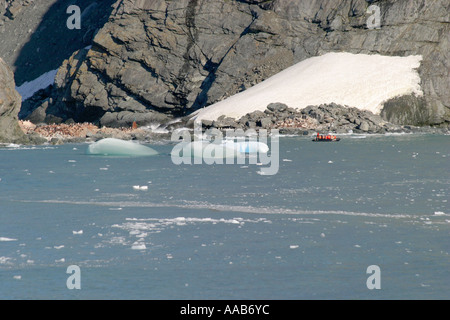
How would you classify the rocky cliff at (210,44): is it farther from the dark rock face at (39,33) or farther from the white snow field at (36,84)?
the dark rock face at (39,33)

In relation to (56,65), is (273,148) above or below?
below

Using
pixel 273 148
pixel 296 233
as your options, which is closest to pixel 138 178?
pixel 296 233

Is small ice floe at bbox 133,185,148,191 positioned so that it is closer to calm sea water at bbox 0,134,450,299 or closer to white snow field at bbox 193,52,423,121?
calm sea water at bbox 0,134,450,299

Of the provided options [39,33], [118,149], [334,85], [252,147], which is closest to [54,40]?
[39,33]

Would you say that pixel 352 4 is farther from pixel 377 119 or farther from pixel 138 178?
pixel 138 178

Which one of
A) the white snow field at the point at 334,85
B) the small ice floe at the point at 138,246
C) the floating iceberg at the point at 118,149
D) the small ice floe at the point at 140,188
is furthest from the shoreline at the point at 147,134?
the small ice floe at the point at 138,246

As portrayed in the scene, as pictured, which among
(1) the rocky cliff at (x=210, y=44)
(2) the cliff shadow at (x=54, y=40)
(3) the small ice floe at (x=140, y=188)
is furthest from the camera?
(2) the cliff shadow at (x=54, y=40)
